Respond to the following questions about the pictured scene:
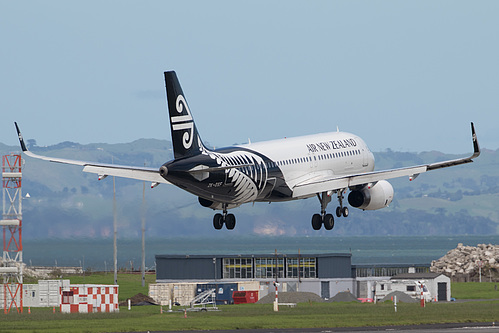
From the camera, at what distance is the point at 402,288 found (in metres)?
125

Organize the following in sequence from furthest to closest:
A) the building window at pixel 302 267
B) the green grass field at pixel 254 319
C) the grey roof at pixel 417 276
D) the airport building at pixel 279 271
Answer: the building window at pixel 302 267
the airport building at pixel 279 271
the grey roof at pixel 417 276
the green grass field at pixel 254 319

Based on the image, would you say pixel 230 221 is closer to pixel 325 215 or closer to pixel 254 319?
pixel 325 215

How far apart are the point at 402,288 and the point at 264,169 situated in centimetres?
6515

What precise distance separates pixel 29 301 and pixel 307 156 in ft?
196

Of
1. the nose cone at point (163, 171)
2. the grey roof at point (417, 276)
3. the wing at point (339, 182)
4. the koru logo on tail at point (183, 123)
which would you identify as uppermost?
the koru logo on tail at point (183, 123)

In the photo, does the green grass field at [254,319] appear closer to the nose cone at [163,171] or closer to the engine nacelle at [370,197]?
the engine nacelle at [370,197]

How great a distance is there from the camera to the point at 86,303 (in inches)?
3927

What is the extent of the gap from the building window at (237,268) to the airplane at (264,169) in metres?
62.8

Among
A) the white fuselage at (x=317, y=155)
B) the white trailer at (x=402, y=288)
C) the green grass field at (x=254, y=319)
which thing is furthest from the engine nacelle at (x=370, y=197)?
the white trailer at (x=402, y=288)

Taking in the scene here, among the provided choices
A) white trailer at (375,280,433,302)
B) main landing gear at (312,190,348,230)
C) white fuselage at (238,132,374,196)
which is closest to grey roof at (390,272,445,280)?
white trailer at (375,280,433,302)

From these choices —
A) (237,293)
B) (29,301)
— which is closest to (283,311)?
(237,293)

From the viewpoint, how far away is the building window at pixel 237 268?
458 feet

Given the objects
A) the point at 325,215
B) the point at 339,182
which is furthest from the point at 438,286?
the point at 339,182

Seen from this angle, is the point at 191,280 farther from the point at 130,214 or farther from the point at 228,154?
the point at 228,154
